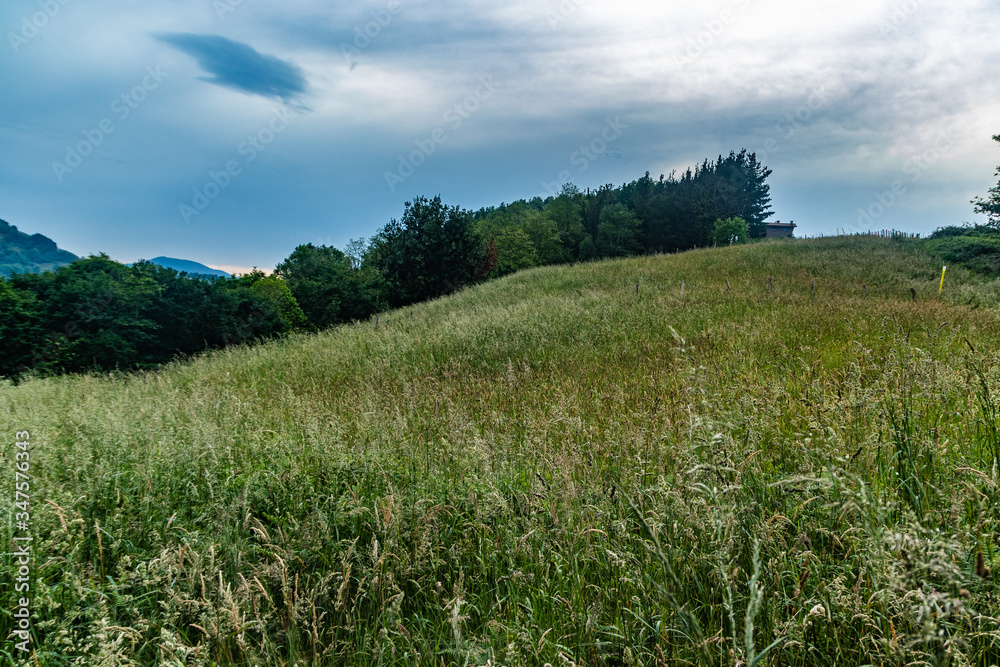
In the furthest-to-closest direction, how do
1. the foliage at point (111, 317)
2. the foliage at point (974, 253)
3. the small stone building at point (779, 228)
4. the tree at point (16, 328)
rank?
the small stone building at point (779, 228) < the foliage at point (974, 253) < the foliage at point (111, 317) < the tree at point (16, 328)

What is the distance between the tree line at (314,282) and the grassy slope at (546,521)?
12354 millimetres

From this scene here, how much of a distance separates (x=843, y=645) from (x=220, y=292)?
21.8 metres

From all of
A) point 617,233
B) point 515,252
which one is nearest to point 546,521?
point 515,252

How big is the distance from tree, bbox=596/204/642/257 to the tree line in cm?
14

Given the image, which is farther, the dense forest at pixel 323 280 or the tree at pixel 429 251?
the tree at pixel 429 251

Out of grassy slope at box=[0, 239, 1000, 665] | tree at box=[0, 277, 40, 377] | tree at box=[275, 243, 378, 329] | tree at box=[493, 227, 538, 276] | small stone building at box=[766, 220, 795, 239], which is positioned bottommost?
grassy slope at box=[0, 239, 1000, 665]

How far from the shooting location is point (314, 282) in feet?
126

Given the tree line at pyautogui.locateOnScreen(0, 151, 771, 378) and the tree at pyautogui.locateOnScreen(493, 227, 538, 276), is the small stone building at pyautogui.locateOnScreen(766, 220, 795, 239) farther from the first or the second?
the tree at pyautogui.locateOnScreen(493, 227, 538, 276)

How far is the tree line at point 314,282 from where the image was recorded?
553 inches

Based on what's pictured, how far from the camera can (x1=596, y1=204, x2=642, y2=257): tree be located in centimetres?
5766

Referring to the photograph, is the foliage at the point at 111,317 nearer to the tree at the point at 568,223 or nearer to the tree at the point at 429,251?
the tree at the point at 429,251

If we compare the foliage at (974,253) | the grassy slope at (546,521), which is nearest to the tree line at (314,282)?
the grassy slope at (546,521)

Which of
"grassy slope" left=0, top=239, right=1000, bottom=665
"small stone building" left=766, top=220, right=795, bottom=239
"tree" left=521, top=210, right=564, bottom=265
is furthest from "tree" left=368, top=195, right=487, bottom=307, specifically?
"small stone building" left=766, top=220, right=795, bottom=239

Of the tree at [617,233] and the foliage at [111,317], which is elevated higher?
the tree at [617,233]
